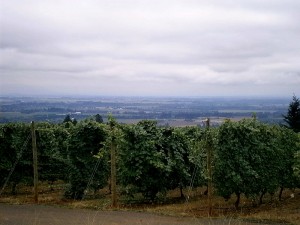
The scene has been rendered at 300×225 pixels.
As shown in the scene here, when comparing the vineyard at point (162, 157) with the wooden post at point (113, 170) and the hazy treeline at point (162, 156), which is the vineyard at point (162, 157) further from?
the wooden post at point (113, 170)

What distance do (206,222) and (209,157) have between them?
3.01 metres

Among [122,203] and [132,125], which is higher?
[132,125]

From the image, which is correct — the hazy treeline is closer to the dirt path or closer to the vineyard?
the vineyard

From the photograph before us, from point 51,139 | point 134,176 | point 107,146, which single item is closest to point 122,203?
point 134,176

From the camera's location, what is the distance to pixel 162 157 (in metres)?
18.2

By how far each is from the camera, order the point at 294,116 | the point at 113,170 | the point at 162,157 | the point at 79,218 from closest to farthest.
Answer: the point at 79,218 → the point at 113,170 → the point at 162,157 → the point at 294,116

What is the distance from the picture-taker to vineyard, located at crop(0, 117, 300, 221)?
53.2 feet

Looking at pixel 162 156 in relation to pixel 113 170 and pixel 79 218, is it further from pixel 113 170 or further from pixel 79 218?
pixel 79 218

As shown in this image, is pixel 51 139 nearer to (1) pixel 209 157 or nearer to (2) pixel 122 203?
(2) pixel 122 203

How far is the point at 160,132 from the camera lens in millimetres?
18500

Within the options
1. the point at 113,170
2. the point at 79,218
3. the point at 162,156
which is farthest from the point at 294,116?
the point at 79,218

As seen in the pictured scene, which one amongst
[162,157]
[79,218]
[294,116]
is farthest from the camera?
[294,116]

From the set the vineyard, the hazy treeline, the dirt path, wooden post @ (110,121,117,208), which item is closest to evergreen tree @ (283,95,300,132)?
the vineyard

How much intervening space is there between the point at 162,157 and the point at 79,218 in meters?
5.94
